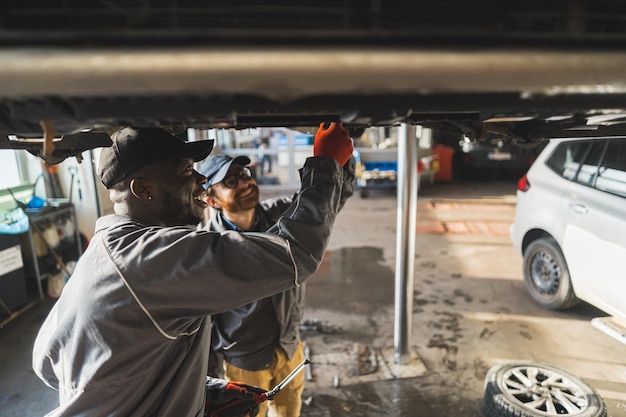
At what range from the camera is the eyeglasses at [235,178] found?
2.00 m

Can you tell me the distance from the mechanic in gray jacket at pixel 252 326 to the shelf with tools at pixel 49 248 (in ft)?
9.08

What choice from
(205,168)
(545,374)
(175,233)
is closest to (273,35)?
(175,233)

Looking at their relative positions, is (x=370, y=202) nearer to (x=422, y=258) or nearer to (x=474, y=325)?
(x=422, y=258)

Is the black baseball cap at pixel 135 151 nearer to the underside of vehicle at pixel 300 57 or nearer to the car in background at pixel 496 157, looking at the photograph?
the underside of vehicle at pixel 300 57

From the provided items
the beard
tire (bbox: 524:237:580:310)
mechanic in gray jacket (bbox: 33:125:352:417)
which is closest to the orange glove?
mechanic in gray jacket (bbox: 33:125:352:417)

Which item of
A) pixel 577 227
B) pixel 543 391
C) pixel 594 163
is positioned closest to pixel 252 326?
pixel 543 391

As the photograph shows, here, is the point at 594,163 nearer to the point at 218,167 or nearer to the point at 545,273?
the point at 545,273

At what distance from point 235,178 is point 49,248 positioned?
300 centimetres

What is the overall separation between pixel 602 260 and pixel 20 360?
13.4 feet

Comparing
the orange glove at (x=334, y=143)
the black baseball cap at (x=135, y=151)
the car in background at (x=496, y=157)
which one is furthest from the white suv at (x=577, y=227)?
the car in background at (x=496, y=157)

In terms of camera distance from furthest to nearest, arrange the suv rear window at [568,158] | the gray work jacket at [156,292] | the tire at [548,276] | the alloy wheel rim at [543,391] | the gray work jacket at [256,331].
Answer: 1. the tire at [548,276]
2. the suv rear window at [568,158]
3. the alloy wheel rim at [543,391]
4. the gray work jacket at [256,331]
5. the gray work jacket at [156,292]

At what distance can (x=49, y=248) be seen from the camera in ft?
13.1

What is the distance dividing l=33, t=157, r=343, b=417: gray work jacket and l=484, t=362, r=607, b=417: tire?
1.75 meters

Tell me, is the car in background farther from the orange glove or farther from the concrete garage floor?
the orange glove
